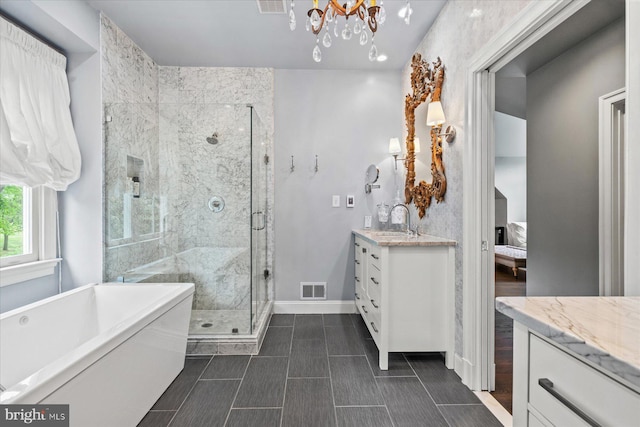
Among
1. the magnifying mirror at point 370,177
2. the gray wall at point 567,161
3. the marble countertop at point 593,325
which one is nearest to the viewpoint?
the marble countertop at point 593,325

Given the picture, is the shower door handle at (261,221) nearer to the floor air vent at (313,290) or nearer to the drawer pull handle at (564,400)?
the floor air vent at (313,290)

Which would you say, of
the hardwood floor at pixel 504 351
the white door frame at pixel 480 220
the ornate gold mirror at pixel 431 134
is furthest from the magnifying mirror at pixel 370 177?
the hardwood floor at pixel 504 351

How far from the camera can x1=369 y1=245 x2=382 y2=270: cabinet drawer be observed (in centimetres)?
227

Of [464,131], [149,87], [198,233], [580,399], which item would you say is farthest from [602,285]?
[149,87]

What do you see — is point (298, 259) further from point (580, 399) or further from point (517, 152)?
point (517, 152)

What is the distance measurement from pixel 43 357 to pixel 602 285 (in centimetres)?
331

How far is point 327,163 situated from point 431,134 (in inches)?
Result: 47.4

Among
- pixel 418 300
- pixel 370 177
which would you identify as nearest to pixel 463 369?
pixel 418 300

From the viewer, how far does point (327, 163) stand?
11.0ft

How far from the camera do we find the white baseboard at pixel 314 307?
334 centimetres

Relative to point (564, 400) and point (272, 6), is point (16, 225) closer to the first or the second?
point (272, 6)

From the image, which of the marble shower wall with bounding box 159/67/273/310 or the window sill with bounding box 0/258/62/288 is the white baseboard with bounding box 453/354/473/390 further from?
the window sill with bounding box 0/258/62/288

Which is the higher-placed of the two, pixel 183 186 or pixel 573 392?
pixel 183 186

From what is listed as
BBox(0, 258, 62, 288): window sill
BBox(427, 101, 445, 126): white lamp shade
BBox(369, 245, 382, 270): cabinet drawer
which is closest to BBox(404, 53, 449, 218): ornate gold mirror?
BBox(427, 101, 445, 126): white lamp shade
